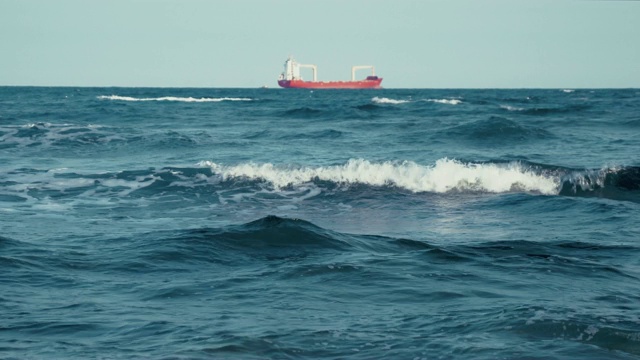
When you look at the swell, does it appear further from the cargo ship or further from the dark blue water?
the cargo ship

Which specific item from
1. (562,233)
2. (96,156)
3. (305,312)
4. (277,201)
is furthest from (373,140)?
(305,312)

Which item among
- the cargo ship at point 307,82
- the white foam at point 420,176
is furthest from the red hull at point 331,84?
the white foam at point 420,176

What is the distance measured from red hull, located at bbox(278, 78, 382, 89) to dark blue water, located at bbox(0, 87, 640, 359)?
304ft

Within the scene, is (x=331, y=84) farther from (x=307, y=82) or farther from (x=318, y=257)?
(x=318, y=257)

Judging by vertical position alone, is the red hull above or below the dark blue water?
above

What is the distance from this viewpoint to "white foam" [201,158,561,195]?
15.4 metres

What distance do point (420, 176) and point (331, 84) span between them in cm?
10136

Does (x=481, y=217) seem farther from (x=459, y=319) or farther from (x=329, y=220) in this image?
(x=459, y=319)

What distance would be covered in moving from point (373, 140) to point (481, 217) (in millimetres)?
13787

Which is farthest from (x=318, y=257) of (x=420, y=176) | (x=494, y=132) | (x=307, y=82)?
(x=307, y=82)

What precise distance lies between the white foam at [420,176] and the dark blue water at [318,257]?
0.06 m

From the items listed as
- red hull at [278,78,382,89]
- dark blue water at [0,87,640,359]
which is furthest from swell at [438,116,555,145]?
red hull at [278,78,382,89]

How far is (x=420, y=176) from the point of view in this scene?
1603cm

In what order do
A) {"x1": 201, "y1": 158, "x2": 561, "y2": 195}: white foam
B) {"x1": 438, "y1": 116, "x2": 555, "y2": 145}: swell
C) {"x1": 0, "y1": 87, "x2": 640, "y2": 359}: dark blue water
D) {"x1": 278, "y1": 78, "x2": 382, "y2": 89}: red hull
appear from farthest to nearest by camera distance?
{"x1": 278, "y1": 78, "x2": 382, "y2": 89}: red hull < {"x1": 438, "y1": 116, "x2": 555, "y2": 145}: swell < {"x1": 201, "y1": 158, "x2": 561, "y2": 195}: white foam < {"x1": 0, "y1": 87, "x2": 640, "y2": 359}: dark blue water
